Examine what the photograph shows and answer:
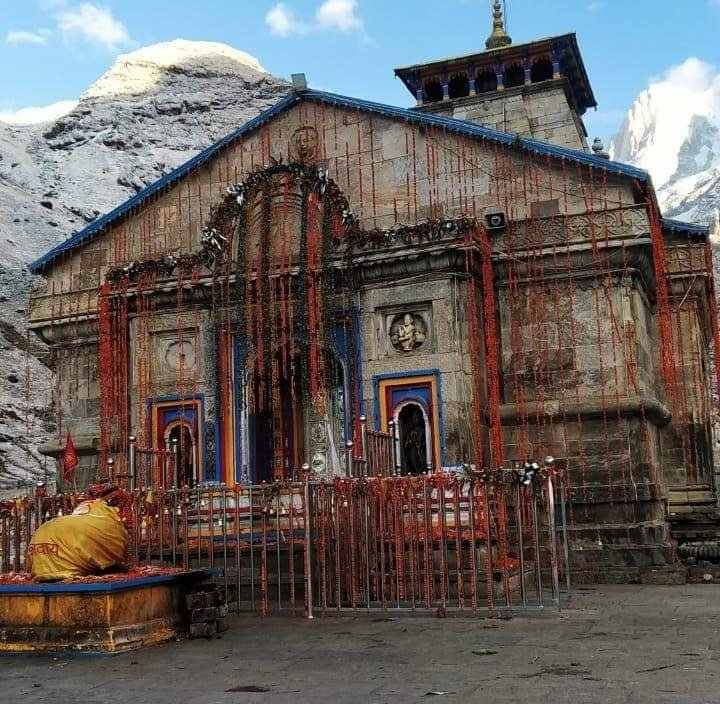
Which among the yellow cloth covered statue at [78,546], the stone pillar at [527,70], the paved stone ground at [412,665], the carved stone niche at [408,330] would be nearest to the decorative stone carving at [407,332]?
the carved stone niche at [408,330]

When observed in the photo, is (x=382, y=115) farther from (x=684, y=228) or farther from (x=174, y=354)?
(x=684, y=228)

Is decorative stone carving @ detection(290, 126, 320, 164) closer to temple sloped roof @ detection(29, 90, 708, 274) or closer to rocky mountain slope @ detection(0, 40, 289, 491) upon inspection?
temple sloped roof @ detection(29, 90, 708, 274)

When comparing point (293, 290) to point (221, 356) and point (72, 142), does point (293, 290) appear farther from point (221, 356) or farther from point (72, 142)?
point (72, 142)

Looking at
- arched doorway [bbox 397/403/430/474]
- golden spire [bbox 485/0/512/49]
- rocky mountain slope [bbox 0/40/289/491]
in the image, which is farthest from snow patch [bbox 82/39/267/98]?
arched doorway [bbox 397/403/430/474]

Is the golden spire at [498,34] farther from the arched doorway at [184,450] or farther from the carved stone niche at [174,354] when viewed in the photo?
the arched doorway at [184,450]

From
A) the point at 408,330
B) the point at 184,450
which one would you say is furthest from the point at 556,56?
the point at 184,450

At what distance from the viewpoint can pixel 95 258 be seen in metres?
22.0

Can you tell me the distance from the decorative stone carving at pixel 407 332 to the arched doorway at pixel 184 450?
4.78 meters

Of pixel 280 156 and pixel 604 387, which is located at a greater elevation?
pixel 280 156

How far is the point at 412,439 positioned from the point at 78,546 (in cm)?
873

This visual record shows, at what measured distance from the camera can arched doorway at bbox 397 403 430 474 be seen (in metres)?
17.7

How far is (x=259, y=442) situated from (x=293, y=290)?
3.28m

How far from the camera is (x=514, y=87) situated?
28.3m

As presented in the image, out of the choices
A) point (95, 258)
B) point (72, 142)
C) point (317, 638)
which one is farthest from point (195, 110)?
point (317, 638)
